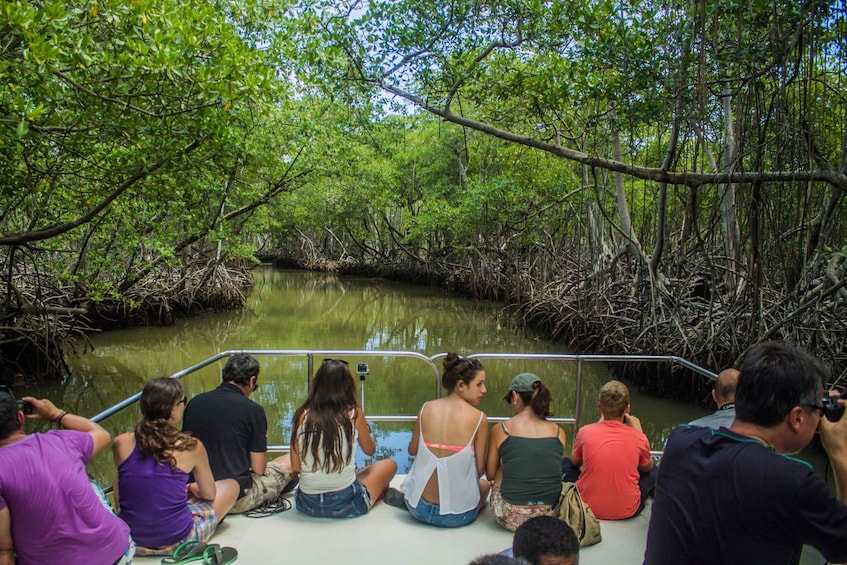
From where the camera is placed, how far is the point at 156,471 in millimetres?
2285

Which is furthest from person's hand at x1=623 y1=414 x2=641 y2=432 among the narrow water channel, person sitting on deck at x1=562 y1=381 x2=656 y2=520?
the narrow water channel

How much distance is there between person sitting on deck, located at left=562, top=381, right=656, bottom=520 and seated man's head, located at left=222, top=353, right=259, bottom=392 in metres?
1.55

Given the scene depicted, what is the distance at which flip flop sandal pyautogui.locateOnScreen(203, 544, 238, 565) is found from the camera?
2.34 metres

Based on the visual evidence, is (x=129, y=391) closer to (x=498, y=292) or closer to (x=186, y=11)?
(x=186, y=11)

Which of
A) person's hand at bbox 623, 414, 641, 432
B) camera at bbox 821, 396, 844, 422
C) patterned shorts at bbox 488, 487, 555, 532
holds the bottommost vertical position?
patterned shorts at bbox 488, 487, 555, 532

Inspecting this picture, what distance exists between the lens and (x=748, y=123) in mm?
4820

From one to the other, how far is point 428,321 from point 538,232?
3.37 m

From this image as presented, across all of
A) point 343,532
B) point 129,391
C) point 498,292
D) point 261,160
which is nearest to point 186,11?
point 343,532

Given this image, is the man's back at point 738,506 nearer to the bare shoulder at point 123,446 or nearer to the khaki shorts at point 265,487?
the bare shoulder at point 123,446

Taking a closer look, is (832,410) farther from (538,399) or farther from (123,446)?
(123,446)

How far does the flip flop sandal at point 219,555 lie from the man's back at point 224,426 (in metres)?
0.39

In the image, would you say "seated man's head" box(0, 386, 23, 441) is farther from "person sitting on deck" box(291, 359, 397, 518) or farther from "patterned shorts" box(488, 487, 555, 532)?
"patterned shorts" box(488, 487, 555, 532)

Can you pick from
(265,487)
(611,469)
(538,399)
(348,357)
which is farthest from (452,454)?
(348,357)

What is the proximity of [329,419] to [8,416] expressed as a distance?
1.23 m
